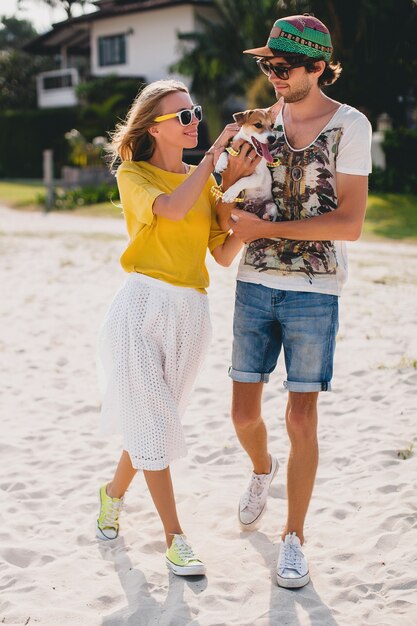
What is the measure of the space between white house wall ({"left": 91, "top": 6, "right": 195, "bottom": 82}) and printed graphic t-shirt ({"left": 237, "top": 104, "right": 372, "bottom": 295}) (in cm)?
3009

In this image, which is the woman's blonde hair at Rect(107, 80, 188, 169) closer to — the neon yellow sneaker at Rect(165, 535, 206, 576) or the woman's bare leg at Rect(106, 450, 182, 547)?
the woman's bare leg at Rect(106, 450, 182, 547)

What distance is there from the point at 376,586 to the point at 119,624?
1.06 meters

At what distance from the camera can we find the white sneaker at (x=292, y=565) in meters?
3.23

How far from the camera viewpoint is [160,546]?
3678 millimetres

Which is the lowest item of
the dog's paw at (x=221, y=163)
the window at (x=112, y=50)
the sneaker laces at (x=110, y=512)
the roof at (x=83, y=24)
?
the sneaker laces at (x=110, y=512)

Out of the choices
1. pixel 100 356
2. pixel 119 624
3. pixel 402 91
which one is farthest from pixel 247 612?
pixel 402 91

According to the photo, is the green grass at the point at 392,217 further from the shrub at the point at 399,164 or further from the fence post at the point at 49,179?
the fence post at the point at 49,179

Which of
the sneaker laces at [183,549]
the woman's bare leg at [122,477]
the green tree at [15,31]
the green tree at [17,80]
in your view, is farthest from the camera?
the green tree at [15,31]

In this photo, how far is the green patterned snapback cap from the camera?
3.10 m

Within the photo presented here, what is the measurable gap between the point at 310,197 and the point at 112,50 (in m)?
35.3

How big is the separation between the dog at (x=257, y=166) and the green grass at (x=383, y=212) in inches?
452

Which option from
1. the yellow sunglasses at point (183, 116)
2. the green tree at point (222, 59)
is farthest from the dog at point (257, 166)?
the green tree at point (222, 59)

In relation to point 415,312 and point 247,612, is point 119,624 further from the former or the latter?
point 415,312

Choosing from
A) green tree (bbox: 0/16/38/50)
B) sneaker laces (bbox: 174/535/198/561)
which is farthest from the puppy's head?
green tree (bbox: 0/16/38/50)
